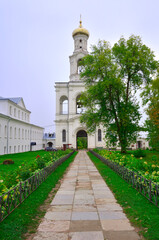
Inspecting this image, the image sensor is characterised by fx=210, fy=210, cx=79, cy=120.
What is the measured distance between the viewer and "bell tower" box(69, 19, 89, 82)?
4648 cm

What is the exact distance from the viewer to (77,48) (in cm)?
4734

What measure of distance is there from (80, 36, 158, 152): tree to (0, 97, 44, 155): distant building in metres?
13.8

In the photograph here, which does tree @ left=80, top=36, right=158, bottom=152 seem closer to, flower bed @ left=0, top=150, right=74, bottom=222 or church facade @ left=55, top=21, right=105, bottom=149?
flower bed @ left=0, top=150, right=74, bottom=222

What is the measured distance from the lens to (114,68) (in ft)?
71.2

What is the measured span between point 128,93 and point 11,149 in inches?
823

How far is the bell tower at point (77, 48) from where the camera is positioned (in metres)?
46.5

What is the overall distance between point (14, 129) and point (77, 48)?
935 inches

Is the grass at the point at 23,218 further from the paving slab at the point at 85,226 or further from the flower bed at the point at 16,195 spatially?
the paving slab at the point at 85,226

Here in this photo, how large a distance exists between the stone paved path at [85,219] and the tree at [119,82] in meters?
14.4

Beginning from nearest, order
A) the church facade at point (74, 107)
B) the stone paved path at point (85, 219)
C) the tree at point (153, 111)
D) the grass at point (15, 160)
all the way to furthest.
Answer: the stone paved path at point (85, 219) < the grass at point (15, 160) < the tree at point (153, 111) < the church facade at point (74, 107)

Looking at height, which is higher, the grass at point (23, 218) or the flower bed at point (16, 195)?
the flower bed at point (16, 195)

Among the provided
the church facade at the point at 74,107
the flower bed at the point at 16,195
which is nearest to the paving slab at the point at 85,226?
the flower bed at the point at 16,195

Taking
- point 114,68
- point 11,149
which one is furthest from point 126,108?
point 11,149

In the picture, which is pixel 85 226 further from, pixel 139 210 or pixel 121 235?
pixel 139 210
